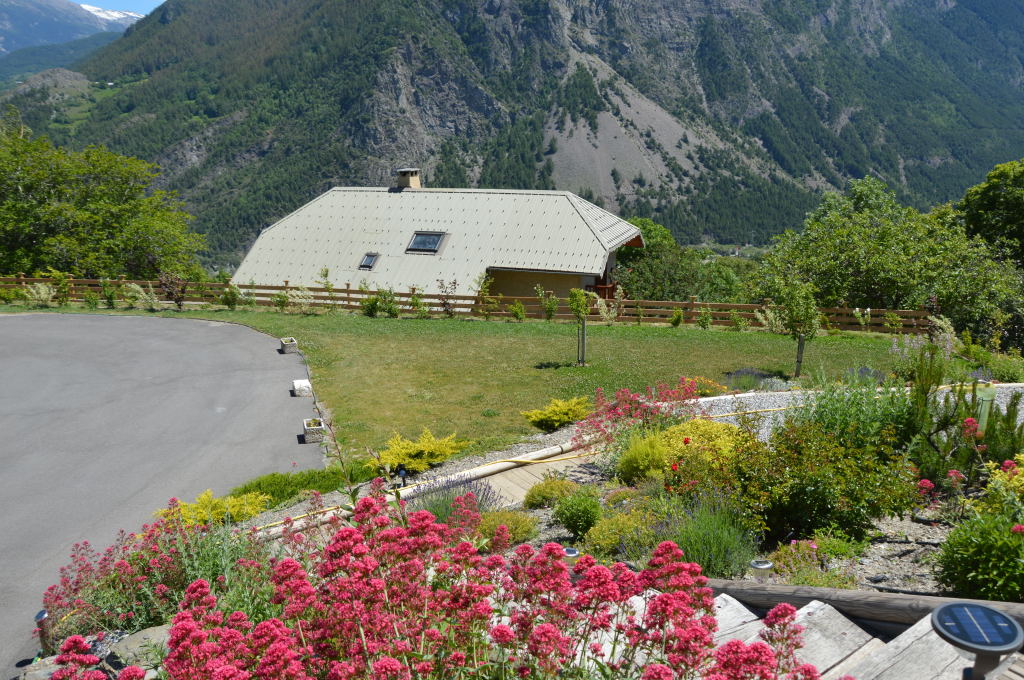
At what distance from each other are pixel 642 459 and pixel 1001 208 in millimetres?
33901

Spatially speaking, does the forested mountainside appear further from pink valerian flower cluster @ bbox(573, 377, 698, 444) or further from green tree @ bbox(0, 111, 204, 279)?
pink valerian flower cluster @ bbox(573, 377, 698, 444)

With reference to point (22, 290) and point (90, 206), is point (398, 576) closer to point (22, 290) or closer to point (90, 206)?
point (22, 290)

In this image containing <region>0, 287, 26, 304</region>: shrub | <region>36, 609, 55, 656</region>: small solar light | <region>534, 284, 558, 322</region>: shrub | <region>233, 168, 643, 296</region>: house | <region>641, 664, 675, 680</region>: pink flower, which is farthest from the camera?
<region>233, 168, 643, 296</region>: house

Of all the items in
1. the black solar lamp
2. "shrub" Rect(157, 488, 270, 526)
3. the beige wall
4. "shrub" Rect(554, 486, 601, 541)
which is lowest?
"shrub" Rect(157, 488, 270, 526)

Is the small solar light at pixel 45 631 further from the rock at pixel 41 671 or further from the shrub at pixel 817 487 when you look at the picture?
the shrub at pixel 817 487

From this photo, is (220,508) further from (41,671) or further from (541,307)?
(541,307)

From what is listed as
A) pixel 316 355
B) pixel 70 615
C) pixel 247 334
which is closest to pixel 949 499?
pixel 70 615

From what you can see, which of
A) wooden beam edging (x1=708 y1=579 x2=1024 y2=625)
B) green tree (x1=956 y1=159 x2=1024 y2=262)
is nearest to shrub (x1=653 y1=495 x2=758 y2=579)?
wooden beam edging (x1=708 y1=579 x2=1024 y2=625)

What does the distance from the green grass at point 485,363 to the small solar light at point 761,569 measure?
516 cm

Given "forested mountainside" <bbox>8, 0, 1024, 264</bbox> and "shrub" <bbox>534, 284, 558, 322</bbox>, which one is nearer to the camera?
"shrub" <bbox>534, 284, 558, 322</bbox>

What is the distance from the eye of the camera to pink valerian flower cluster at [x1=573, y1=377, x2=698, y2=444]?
7930 mm

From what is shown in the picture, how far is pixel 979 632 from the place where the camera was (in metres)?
2.39

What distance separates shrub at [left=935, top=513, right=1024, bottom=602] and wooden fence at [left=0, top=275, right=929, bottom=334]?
16.4m

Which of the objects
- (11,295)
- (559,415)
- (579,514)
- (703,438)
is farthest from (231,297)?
(579,514)
